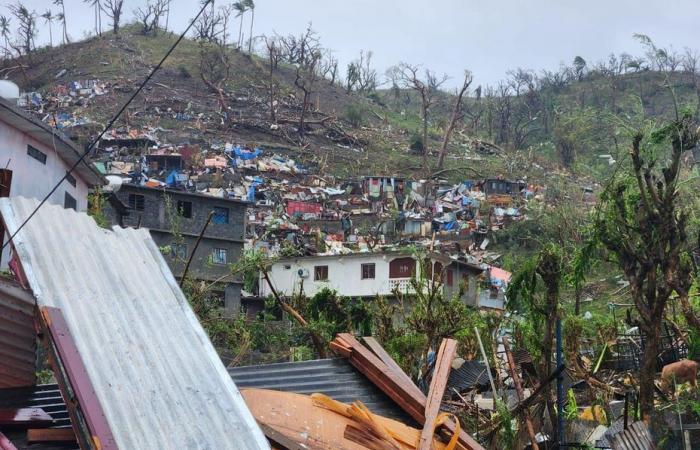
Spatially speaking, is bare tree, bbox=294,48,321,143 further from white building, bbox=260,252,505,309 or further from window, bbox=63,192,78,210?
window, bbox=63,192,78,210

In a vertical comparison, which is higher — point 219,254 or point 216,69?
point 216,69

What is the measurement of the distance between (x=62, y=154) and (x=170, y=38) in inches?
1959

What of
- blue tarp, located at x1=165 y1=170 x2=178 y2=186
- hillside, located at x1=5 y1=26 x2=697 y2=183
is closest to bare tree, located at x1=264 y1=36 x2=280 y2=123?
hillside, located at x1=5 y1=26 x2=697 y2=183

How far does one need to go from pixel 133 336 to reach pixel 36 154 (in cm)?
821

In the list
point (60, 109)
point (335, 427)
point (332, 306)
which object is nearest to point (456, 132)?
point (60, 109)

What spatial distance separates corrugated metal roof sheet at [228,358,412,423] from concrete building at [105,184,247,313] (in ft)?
67.7

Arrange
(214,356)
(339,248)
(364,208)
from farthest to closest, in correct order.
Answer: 1. (364,208)
2. (339,248)
3. (214,356)

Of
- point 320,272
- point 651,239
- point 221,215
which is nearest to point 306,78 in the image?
point 221,215

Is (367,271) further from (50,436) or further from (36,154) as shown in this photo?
(50,436)

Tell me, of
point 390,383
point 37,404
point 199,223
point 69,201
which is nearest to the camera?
point 37,404

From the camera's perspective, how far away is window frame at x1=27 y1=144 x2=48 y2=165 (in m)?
10.9

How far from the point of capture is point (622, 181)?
663 cm

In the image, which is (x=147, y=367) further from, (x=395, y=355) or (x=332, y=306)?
(x=332, y=306)

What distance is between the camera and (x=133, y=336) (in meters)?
3.63
